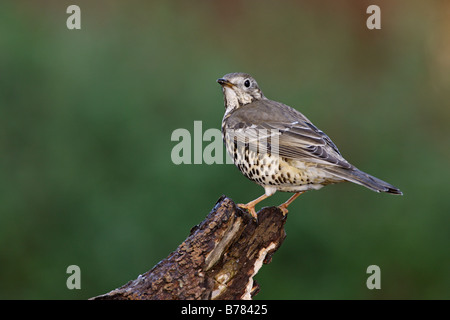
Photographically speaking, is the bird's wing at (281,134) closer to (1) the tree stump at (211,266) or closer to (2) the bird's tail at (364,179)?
(2) the bird's tail at (364,179)

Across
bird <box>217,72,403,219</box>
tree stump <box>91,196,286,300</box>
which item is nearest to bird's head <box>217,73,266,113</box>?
bird <box>217,72,403,219</box>

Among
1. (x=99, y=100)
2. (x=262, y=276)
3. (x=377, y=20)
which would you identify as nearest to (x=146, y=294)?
(x=262, y=276)

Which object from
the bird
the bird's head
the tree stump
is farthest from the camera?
the bird's head

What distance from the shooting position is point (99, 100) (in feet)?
28.0

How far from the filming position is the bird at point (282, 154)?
539cm

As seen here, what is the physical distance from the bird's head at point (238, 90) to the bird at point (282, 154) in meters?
0.39

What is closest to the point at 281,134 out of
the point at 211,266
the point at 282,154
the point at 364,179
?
the point at 282,154

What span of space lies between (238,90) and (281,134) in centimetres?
107

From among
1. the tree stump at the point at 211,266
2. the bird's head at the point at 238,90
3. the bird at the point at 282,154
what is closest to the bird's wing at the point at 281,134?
the bird at the point at 282,154

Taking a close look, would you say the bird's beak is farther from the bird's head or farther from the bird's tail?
the bird's tail

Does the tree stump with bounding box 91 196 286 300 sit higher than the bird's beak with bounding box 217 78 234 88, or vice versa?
the bird's beak with bounding box 217 78 234 88

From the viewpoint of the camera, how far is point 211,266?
4.71 m

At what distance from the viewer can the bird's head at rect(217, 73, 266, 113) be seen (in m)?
6.56

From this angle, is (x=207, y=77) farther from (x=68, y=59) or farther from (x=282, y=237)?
(x=282, y=237)
